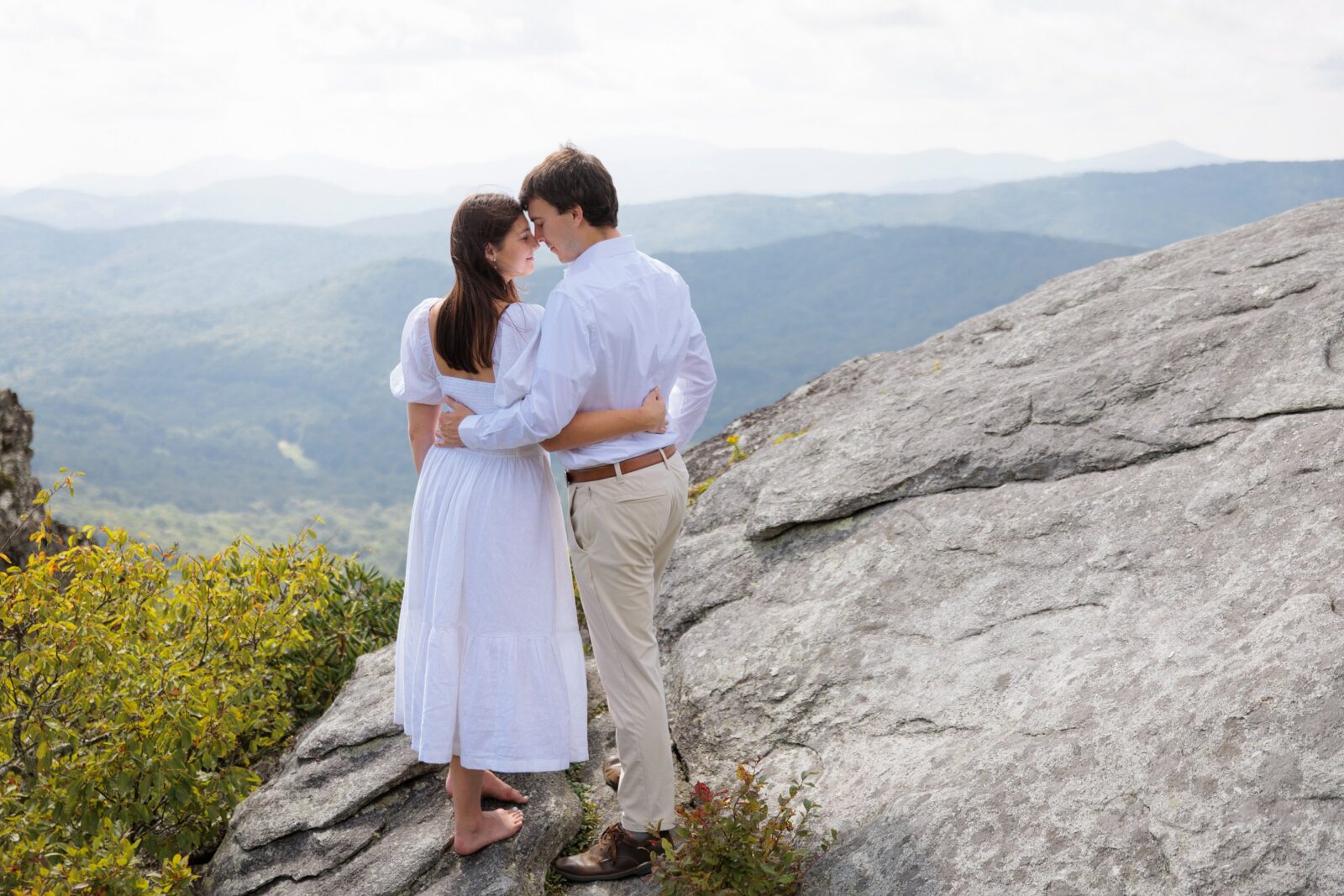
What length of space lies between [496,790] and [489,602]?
1100 mm

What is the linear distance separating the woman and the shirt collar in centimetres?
26

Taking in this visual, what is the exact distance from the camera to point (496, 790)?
16.3ft

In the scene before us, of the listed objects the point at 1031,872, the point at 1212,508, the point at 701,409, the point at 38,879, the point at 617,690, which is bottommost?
the point at 38,879

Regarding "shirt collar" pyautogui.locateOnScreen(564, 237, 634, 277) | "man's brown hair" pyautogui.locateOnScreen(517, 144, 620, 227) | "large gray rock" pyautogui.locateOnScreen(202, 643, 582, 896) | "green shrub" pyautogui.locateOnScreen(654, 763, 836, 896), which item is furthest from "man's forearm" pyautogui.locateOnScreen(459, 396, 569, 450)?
"large gray rock" pyautogui.locateOnScreen(202, 643, 582, 896)

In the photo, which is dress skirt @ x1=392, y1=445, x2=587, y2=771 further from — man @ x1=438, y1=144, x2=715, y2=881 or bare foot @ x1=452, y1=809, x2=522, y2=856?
bare foot @ x1=452, y1=809, x2=522, y2=856

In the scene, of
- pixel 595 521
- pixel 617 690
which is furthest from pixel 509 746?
pixel 595 521

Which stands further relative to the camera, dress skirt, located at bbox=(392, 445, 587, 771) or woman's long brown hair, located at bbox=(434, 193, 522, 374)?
dress skirt, located at bbox=(392, 445, 587, 771)

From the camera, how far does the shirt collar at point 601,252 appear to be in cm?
411

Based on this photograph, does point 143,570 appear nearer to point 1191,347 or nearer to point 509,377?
point 509,377

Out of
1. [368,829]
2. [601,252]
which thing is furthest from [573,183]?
[368,829]

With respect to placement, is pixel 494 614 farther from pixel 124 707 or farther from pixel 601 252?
pixel 124 707

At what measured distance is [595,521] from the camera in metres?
4.20

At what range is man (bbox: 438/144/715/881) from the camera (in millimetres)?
4016

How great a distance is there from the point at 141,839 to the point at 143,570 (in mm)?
1444
